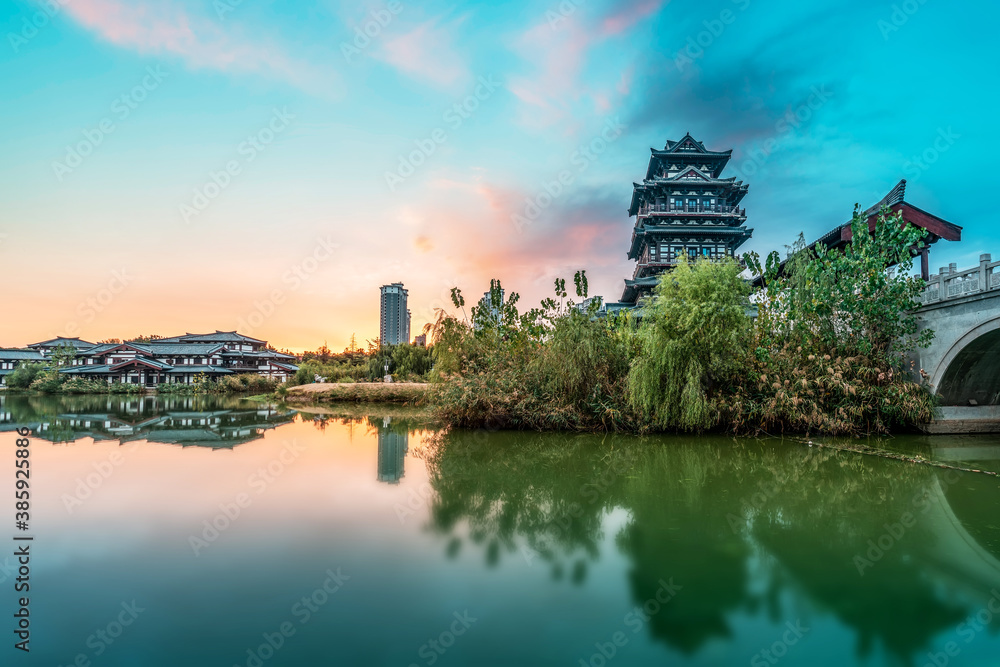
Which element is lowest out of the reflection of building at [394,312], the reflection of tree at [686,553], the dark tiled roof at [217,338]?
the reflection of tree at [686,553]

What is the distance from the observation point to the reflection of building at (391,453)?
6316 millimetres

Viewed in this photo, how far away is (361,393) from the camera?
60.8ft

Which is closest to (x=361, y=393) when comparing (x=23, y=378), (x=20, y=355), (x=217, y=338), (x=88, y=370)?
(x=23, y=378)

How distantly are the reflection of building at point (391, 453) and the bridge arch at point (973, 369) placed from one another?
9.76 metres

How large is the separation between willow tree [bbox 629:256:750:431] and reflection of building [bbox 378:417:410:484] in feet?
A: 14.8

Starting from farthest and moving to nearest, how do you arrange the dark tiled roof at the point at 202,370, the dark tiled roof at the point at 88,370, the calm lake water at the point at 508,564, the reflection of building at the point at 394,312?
the reflection of building at the point at 394,312
the dark tiled roof at the point at 202,370
the dark tiled roof at the point at 88,370
the calm lake water at the point at 508,564

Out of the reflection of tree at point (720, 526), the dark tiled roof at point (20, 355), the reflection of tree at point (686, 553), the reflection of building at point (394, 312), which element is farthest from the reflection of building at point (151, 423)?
the reflection of building at point (394, 312)

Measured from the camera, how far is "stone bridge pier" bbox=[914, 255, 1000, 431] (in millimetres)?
8250

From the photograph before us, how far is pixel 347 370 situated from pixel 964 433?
72.3 ft

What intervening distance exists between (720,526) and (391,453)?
17.3 ft

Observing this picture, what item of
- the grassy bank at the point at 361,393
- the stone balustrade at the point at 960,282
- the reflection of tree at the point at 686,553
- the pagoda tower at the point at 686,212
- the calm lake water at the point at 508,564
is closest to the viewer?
the calm lake water at the point at 508,564

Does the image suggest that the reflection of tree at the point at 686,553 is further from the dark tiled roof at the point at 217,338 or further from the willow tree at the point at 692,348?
the dark tiled roof at the point at 217,338

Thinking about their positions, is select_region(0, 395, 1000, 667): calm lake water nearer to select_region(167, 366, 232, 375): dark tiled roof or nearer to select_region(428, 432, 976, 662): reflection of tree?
select_region(428, 432, 976, 662): reflection of tree

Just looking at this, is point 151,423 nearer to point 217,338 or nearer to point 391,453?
point 391,453
